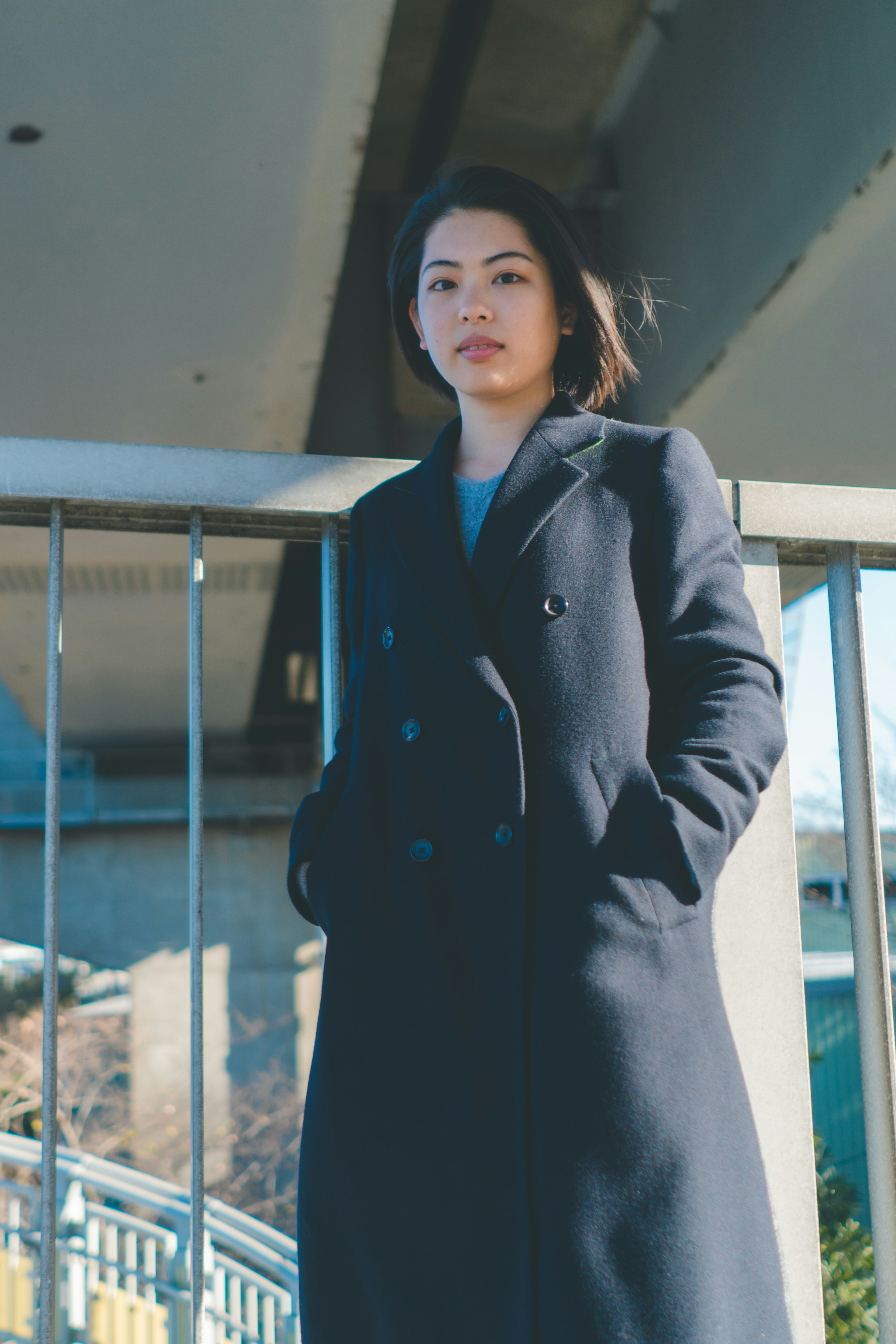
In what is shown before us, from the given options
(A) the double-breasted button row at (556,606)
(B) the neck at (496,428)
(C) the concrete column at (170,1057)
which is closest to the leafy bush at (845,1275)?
(A) the double-breasted button row at (556,606)

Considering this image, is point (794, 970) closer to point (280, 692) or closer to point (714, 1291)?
point (714, 1291)

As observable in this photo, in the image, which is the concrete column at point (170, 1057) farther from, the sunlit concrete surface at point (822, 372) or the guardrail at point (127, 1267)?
the sunlit concrete surface at point (822, 372)

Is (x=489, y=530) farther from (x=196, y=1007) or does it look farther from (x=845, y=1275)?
(x=845, y=1275)

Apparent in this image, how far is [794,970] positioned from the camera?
1271 millimetres

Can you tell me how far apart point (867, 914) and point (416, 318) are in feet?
3.15

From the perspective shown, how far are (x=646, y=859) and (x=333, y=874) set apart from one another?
319 millimetres

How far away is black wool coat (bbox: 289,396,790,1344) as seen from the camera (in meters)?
0.86

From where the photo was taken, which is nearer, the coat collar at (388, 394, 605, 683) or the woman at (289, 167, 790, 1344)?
the woman at (289, 167, 790, 1344)

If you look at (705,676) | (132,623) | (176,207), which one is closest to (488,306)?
(705,676)

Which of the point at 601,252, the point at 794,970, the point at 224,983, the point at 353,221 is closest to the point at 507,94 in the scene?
the point at 353,221

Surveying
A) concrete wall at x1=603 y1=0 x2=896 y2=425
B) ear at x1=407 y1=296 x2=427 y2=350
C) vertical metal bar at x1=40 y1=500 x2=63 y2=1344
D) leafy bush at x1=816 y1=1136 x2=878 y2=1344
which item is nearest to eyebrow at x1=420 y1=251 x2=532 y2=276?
ear at x1=407 y1=296 x2=427 y2=350

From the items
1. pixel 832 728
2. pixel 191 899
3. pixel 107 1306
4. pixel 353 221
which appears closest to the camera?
pixel 191 899

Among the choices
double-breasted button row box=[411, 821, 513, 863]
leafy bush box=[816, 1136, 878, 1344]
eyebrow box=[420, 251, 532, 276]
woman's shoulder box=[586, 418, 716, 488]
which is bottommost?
leafy bush box=[816, 1136, 878, 1344]

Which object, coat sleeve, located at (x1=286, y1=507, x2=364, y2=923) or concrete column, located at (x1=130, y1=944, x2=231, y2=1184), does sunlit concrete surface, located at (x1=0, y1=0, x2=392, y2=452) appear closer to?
coat sleeve, located at (x1=286, y1=507, x2=364, y2=923)
